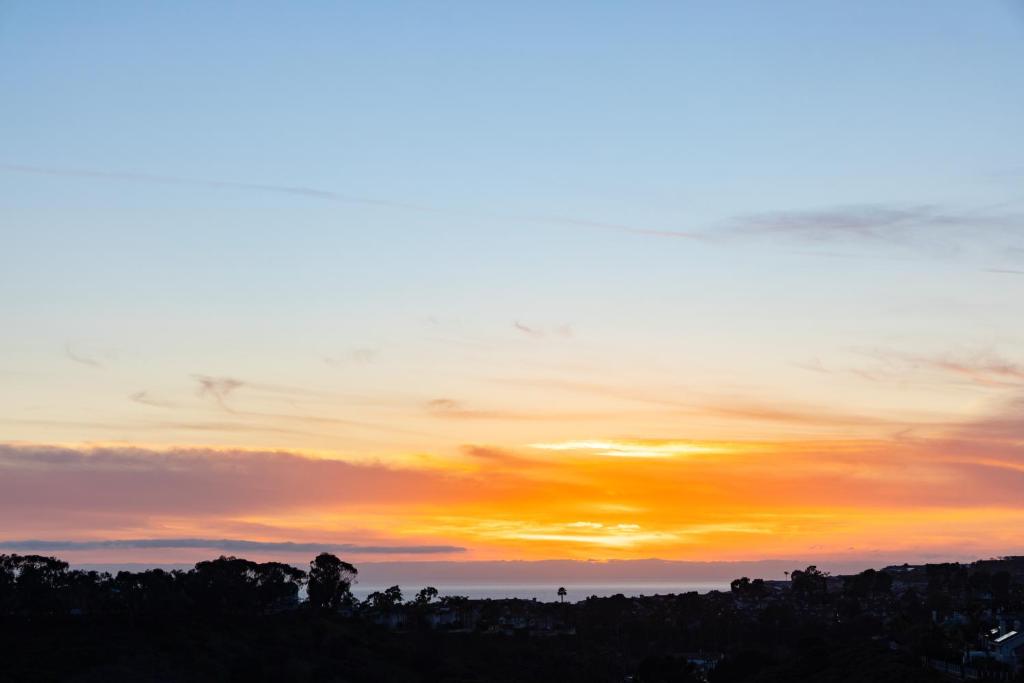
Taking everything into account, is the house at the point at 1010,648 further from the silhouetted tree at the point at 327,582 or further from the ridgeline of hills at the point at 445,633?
the silhouetted tree at the point at 327,582

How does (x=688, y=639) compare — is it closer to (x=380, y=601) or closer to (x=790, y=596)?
(x=380, y=601)

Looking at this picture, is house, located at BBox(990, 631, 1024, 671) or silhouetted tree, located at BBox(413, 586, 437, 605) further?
silhouetted tree, located at BBox(413, 586, 437, 605)

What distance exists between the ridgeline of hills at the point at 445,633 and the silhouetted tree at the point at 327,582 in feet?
0.83

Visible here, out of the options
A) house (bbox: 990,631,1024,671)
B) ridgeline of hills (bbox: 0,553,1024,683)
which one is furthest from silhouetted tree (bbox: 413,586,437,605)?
house (bbox: 990,631,1024,671)

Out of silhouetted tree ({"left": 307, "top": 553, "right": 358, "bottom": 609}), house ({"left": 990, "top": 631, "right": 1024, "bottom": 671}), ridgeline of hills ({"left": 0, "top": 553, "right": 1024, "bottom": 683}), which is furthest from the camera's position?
silhouetted tree ({"left": 307, "top": 553, "right": 358, "bottom": 609})

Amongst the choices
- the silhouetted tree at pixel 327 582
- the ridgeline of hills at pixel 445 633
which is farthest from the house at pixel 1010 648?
the silhouetted tree at pixel 327 582

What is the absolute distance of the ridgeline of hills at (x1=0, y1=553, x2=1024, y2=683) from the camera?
9000cm

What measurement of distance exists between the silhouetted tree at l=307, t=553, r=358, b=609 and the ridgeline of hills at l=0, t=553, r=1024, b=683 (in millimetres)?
253

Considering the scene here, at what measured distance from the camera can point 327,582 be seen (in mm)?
145125

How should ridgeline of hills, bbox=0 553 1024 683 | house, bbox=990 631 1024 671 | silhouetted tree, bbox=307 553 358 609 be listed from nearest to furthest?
house, bbox=990 631 1024 671, ridgeline of hills, bbox=0 553 1024 683, silhouetted tree, bbox=307 553 358 609

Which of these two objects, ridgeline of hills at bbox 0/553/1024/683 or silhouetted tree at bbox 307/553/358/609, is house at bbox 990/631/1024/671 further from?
silhouetted tree at bbox 307/553/358/609

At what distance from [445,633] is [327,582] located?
1988 cm

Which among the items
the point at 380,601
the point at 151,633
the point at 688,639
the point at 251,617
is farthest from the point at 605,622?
the point at 151,633

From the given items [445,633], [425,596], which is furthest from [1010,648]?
[425,596]
